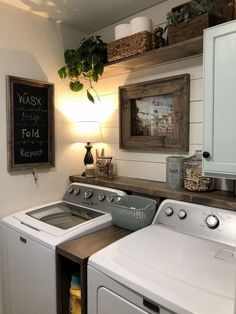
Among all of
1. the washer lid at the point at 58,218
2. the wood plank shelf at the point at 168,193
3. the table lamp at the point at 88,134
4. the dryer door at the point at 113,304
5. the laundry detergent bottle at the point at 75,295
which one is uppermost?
the table lamp at the point at 88,134

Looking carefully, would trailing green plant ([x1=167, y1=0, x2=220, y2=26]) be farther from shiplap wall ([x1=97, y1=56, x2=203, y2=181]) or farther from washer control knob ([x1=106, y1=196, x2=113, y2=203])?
washer control knob ([x1=106, y1=196, x2=113, y2=203])

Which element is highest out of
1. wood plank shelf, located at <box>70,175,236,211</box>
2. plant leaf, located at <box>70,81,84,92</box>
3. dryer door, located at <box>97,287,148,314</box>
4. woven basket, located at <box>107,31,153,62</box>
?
woven basket, located at <box>107,31,153,62</box>

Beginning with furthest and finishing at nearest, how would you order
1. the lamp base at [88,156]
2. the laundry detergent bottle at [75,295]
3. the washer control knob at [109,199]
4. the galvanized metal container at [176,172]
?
the lamp base at [88,156], the washer control knob at [109,199], the galvanized metal container at [176,172], the laundry detergent bottle at [75,295]

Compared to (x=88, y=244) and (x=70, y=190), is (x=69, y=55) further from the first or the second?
(x=88, y=244)

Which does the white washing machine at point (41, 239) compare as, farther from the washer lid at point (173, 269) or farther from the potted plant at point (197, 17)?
the potted plant at point (197, 17)

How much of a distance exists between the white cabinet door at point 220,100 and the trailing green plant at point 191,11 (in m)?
0.25

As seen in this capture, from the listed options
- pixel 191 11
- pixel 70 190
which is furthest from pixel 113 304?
pixel 191 11

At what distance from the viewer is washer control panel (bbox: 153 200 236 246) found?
1.26 metres

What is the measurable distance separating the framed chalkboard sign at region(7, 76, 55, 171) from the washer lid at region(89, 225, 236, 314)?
42.6 inches

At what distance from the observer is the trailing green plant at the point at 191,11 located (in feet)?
4.64

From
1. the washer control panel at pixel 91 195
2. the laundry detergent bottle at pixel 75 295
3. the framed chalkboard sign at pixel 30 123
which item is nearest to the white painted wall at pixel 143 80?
the washer control panel at pixel 91 195

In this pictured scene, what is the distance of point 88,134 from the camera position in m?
2.16

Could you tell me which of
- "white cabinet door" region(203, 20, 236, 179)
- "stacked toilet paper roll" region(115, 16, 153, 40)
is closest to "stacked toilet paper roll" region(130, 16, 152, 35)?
"stacked toilet paper roll" region(115, 16, 153, 40)

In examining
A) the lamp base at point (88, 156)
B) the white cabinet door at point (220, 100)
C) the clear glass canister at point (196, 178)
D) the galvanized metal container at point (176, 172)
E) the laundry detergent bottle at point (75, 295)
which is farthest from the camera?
the lamp base at point (88, 156)
